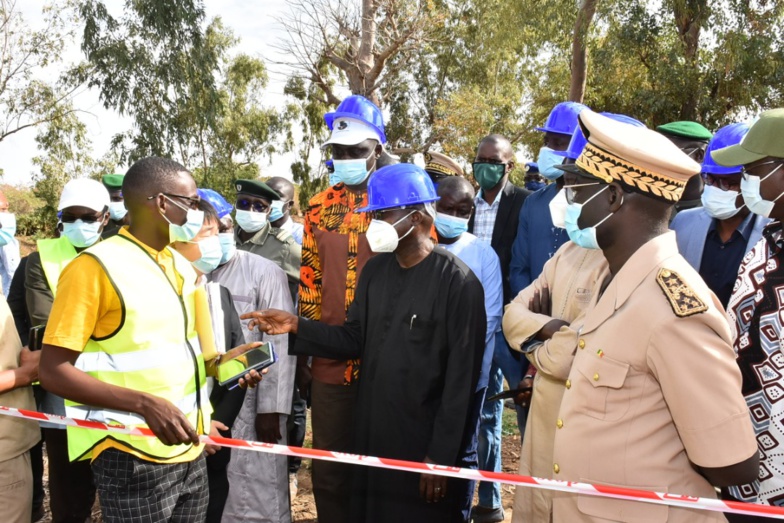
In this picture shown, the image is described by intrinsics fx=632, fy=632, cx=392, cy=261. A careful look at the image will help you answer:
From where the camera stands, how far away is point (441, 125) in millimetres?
25375

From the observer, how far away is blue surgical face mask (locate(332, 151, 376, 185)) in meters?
4.04

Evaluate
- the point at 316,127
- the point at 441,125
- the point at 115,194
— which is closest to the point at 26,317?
the point at 115,194

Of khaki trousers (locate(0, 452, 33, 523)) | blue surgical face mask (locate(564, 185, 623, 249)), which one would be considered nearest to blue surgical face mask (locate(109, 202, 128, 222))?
khaki trousers (locate(0, 452, 33, 523))

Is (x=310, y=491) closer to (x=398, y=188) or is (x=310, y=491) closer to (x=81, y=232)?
(x=81, y=232)

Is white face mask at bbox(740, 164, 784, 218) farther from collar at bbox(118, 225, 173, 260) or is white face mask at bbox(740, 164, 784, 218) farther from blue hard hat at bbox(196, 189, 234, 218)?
blue hard hat at bbox(196, 189, 234, 218)

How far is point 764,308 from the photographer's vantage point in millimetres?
2475

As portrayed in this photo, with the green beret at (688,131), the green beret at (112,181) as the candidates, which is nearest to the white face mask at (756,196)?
the green beret at (688,131)

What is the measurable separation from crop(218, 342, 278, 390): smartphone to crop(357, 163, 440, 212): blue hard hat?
973mm

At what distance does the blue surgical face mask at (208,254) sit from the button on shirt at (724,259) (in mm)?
2695

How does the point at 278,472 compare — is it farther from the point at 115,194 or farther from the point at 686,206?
the point at 686,206

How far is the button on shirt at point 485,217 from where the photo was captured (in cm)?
506

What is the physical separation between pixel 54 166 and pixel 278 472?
25.6 m

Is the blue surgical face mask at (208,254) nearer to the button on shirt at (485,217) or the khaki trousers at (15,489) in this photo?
the khaki trousers at (15,489)

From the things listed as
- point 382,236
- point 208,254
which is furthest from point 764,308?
point 208,254
